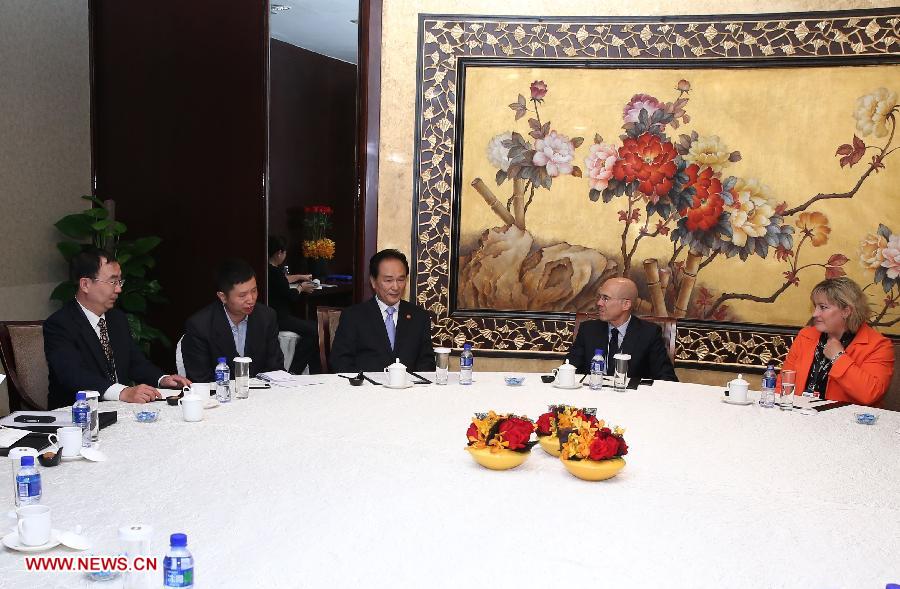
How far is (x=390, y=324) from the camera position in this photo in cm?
461

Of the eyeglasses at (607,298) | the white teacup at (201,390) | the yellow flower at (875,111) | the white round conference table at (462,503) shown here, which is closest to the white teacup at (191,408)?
the white round conference table at (462,503)

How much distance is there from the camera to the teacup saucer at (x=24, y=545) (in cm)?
188

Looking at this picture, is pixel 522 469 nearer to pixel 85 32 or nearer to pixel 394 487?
pixel 394 487

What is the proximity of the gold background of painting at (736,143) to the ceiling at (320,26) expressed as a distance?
10.8 ft

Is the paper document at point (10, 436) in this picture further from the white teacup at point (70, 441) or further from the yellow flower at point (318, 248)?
the yellow flower at point (318, 248)

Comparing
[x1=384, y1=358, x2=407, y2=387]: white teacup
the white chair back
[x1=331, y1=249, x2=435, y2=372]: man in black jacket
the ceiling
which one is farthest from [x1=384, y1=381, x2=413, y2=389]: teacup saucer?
the ceiling

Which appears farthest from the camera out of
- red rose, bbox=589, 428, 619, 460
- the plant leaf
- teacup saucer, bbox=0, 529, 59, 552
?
the plant leaf

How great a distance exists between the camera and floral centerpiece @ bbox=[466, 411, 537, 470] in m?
2.61

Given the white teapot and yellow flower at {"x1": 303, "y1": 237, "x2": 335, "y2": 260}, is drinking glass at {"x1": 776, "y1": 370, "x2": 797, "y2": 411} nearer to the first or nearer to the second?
the white teapot

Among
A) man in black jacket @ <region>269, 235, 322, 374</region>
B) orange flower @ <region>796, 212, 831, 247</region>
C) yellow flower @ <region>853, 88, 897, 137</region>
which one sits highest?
yellow flower @ <region>853, 88, 897, 137</region>

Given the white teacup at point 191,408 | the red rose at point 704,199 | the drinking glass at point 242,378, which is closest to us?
the white teacup at point 191,408

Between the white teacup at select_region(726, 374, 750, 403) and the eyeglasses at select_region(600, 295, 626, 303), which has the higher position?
the eyeglasses at select_region(600, 295, 626, 303)

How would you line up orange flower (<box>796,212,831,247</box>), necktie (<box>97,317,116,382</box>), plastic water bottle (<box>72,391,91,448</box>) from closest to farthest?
plastic water bottle (<box>72,391,91,448</box>), necktie (<box>97,317,116,382</box>), orange flower (<box>796,212,831,247</box>)

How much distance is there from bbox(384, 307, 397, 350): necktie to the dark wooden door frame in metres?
1.04
